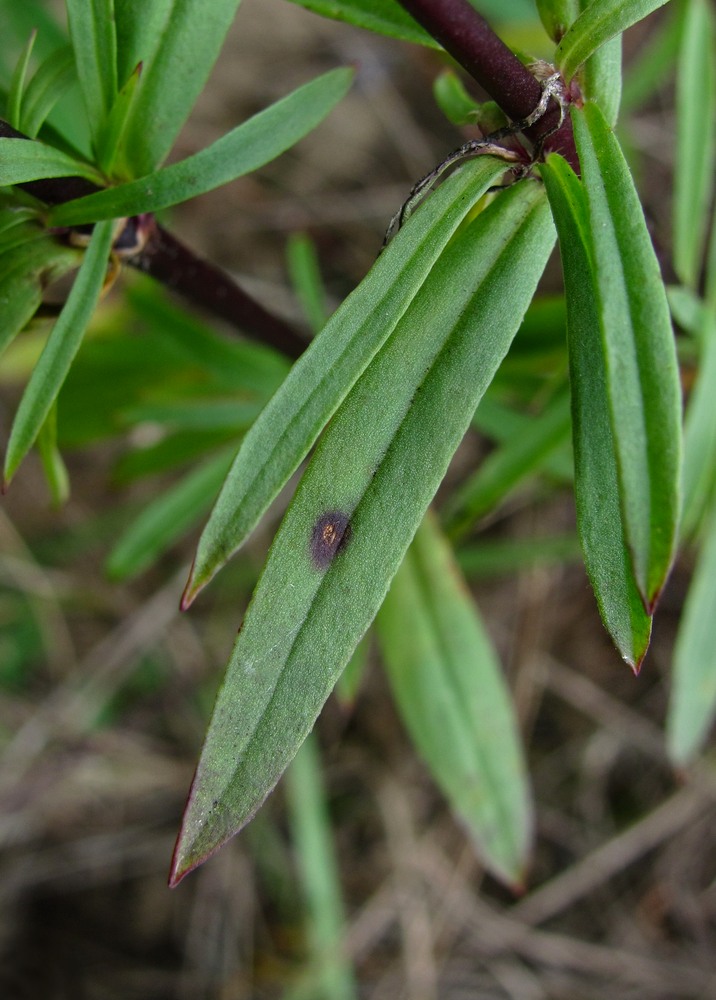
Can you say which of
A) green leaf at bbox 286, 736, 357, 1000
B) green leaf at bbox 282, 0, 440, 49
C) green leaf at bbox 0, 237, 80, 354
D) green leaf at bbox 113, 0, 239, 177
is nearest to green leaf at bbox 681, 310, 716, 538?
green leaf at bbox 282, 0, 440, 49

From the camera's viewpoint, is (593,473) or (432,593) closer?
(593,473)

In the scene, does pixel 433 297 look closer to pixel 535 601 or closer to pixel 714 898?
pixel 535 601

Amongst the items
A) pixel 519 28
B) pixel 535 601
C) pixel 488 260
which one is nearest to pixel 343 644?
pixel 488 260

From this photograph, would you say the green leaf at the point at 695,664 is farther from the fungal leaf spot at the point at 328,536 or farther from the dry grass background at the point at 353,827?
the fungal leaf spot at the point at 328,536

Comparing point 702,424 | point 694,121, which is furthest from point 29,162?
point 694,121

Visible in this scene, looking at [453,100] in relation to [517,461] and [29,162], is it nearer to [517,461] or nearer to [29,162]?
[29,162]
